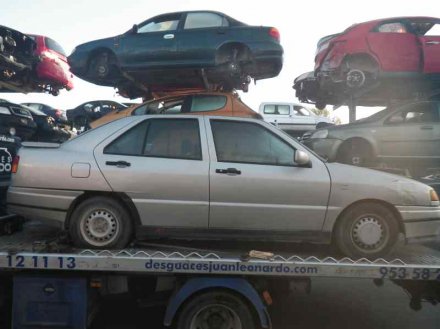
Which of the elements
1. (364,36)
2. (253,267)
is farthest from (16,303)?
(364,36)

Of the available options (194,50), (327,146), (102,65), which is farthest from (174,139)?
(102,65)

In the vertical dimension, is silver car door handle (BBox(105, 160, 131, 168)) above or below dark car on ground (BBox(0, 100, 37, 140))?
below

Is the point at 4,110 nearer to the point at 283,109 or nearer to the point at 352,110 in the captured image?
the point at 352,110

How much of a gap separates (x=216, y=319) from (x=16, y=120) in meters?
6.67

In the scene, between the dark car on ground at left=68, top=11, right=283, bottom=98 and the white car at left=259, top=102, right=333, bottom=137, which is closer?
the dark car on ground at left=68, top=11, right=283, bottom=98

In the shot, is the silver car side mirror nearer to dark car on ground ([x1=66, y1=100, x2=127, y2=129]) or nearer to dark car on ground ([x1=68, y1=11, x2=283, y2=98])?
dark car on ground ([x1=68, y1=11, x2=283, y2=98])

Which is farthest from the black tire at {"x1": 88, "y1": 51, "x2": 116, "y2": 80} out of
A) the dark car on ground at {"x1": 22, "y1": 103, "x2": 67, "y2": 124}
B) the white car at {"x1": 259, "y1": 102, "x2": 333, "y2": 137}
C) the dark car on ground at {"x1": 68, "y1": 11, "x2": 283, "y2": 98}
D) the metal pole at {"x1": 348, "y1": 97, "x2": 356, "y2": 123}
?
the white car at {"x1": 259, "y1": 102, "x2": 333, "y2": 137}

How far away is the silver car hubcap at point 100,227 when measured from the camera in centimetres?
399

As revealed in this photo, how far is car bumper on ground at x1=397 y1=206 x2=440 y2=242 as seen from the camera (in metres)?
4.10

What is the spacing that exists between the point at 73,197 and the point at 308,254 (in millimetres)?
2166

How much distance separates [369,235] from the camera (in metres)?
4.06

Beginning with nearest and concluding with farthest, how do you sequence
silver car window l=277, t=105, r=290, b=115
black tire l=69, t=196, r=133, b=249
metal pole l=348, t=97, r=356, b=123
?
black tire l=69, t=196, r=133, b=249 → metal pole l=348, t=97, r=356, b=123 → silver car window l=277, t=105, r=290, b=115

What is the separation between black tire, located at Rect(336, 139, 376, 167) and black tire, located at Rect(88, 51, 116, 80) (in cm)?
410

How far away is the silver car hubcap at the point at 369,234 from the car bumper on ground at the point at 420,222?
9.0 inches
